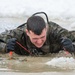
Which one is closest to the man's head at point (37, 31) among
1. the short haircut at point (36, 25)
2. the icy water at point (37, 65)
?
the short haircut at point (36, 25)

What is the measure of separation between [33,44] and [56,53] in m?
0.42

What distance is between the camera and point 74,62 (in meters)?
4.31

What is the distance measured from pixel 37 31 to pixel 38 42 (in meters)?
0.15

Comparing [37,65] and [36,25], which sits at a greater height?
[36,25]

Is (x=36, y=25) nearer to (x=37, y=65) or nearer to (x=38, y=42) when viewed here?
Answer: (x=38, y=42)

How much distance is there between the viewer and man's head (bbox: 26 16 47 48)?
457 centimetres

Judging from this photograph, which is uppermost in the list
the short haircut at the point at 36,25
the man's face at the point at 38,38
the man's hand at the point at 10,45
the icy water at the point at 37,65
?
the short haircut at the point at 36,25

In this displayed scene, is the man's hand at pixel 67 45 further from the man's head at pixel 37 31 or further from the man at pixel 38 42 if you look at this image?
the man's head at pixel 37 31

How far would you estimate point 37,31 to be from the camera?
456cm

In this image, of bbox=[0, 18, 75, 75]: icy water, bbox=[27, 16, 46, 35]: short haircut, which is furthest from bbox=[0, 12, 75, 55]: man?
bbox=[0, 18, 75, 75]: icy water

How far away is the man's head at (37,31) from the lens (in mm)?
4566

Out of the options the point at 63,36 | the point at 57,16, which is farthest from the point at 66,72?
the point at 57,16

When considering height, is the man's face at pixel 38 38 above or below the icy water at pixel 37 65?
above

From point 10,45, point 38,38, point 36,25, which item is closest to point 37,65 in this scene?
point 38,38
